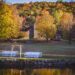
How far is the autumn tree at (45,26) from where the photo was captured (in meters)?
→ 17.0

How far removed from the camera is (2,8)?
17188mm

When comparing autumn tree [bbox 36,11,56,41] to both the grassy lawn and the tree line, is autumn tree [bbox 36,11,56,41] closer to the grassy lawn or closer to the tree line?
the tree line

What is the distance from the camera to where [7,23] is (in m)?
17.2

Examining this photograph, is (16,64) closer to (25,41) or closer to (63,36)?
(25,41)

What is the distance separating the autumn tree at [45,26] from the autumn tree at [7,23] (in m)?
0.86

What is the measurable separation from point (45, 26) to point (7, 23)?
145 cm

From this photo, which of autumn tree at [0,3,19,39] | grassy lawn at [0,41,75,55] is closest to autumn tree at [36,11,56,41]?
grassy lawn at [0,41,75,55]

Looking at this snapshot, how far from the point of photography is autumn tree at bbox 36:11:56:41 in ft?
55.8

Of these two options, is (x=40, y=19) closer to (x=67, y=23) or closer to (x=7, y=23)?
(x=67, y=23)

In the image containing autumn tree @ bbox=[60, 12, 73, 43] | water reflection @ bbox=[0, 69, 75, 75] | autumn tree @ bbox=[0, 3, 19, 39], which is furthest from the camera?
autumn tree @ bbox=[0, 3, 19, 39]

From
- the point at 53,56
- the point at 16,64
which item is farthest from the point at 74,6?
the point at 16,64

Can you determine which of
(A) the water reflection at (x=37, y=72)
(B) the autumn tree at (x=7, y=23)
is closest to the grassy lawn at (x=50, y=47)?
(B) the autumn tree at (x=7, y=23)

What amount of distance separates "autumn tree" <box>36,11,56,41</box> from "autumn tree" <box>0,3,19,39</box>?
0.86 metres

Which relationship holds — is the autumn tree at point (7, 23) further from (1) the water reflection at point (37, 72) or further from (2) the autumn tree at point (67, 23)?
(2) the autumn tree at point (67, 23)
